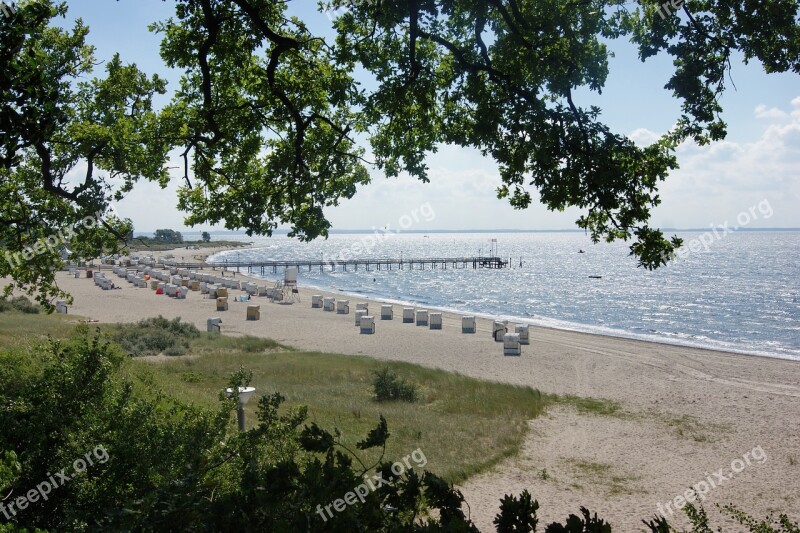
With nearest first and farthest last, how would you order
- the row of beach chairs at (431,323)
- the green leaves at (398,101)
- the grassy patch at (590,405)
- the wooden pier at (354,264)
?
the green leaves at (398,101) → the grassy patch at (590,405) → the row of beach chairs at (431,323) → the wooden pier at (354,264)

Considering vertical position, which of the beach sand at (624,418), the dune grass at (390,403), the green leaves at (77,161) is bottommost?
the beach sand at (624,418)

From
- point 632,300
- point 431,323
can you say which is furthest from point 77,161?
point 632,300

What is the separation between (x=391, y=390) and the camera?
15.8 meters

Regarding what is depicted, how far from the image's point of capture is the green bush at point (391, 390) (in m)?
15.6

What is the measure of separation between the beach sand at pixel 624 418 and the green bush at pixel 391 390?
330cm

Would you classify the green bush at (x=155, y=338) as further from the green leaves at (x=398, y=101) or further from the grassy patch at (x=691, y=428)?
the grassy patch at (x=691, y=428)

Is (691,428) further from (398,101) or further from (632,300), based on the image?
(632,300)

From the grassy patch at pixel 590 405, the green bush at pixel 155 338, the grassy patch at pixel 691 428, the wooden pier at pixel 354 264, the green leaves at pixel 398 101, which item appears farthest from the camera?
the wooden pier at pixel 354 264

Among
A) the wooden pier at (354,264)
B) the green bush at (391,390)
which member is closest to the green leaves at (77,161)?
the green bush at (391,390)

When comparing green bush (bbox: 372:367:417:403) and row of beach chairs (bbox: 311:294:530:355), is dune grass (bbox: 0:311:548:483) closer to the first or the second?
green bush (bbox: 372:367:417:403)

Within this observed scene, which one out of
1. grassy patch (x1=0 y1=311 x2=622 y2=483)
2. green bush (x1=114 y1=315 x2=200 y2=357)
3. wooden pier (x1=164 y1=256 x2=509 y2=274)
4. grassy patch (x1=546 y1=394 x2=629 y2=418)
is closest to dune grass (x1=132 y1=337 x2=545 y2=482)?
grassy patch (x1=0 y1=311 x2=622 y2=483)

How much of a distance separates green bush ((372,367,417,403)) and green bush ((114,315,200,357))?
8.66 metres

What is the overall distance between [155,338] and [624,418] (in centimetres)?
1660

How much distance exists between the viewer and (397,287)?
72.9 m
